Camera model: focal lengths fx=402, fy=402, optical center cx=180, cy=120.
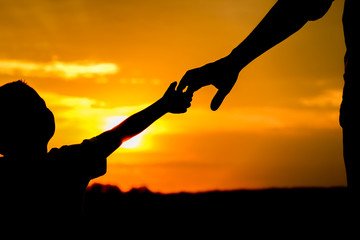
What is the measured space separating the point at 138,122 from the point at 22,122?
21.1 inches

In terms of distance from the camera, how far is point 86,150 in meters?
1.85

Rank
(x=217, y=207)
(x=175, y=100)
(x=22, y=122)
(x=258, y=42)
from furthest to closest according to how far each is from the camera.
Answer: (x=217, y=207) < (x=175, y=100) < (x=258, y=42) < (x=22, y=122)

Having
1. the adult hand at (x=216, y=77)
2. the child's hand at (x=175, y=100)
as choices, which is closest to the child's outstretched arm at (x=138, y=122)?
the child's hand at (x=175, y=100)

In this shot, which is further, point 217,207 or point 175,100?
point 217,207

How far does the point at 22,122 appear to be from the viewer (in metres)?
1.75

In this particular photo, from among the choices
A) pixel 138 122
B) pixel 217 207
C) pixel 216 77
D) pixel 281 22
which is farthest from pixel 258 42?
pixel 217 207

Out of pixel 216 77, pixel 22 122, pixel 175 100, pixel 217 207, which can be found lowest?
pixel 217 207

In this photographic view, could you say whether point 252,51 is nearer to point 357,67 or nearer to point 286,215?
point 357,67

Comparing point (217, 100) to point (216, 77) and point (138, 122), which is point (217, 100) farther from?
point (138, 122)

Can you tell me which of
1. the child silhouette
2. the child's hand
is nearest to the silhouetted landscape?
the child's hand

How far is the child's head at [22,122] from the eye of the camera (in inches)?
69.0

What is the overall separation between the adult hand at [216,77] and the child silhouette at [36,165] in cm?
68

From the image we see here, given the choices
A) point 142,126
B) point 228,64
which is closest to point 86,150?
point 142,126

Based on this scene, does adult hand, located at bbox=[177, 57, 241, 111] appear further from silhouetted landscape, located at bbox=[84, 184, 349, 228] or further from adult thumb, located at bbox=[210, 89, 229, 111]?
silhouetted landscape, located at bbox=[84, 184, 349, 228]
